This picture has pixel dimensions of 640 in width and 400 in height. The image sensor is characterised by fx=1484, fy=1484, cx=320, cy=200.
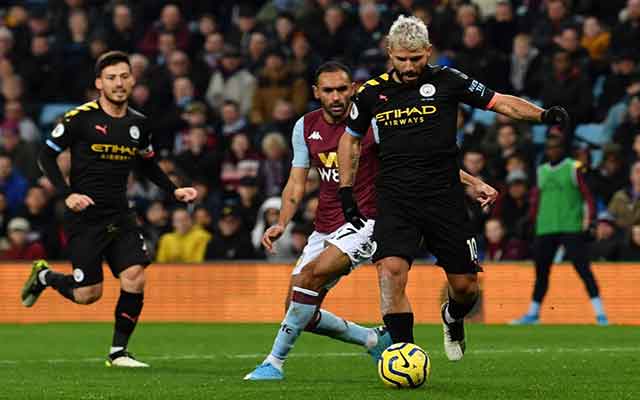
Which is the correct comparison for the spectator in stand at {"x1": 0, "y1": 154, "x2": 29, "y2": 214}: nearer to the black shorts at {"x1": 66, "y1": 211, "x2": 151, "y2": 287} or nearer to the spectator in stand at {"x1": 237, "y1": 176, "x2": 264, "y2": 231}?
the spectator in stand at {"x1": 237, "y1": 176, "x2": 264, "y2": 231}

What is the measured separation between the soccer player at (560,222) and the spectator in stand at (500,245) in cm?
88

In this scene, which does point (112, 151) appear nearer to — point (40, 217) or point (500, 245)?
point (500, 245)

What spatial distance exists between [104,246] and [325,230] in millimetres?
2017

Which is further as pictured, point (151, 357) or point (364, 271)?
point (364, 271)

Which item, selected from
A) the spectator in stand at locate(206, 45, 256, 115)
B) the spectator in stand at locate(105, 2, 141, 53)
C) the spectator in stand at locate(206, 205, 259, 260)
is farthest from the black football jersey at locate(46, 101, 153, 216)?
the spectator in stand at locate(105, 2, 141, 53)

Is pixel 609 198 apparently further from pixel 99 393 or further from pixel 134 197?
pixel 99 393

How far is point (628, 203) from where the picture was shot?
740 inches

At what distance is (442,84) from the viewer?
9.52 metres

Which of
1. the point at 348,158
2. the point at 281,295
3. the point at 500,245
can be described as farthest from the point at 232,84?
the point at 348,158

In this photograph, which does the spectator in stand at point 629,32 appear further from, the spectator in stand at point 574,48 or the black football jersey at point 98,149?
the black football jersey at point 98,149

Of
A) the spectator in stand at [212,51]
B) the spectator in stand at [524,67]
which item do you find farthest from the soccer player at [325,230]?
the spectator in stand at [212,51]

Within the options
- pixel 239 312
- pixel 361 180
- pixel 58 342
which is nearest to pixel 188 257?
pixel 239 312

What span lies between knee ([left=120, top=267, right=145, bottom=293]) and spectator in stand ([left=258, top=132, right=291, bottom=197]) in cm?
904

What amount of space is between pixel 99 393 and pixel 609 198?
1162 cm
